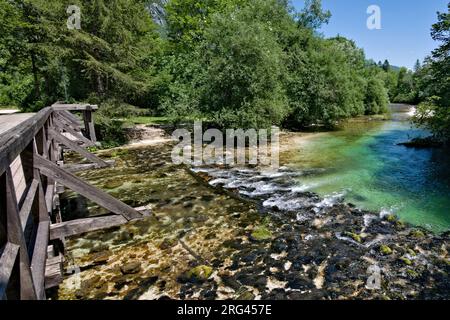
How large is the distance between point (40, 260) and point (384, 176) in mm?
13334

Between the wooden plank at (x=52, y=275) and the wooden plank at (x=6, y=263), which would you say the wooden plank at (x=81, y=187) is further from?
the wooden plank at (x=6, y=263)

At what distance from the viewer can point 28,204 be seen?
330cm

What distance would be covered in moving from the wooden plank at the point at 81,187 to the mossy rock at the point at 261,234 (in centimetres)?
358

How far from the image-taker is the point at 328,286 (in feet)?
17.7

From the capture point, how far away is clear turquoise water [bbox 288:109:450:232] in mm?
9102

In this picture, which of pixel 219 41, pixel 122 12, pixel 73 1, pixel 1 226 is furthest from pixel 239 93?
pixel 1 226

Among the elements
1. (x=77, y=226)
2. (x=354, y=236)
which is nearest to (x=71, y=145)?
(x=77, y=226)

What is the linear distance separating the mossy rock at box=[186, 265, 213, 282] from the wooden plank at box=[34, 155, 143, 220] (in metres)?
1.95

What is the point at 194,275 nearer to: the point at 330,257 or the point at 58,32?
the point at 330,257

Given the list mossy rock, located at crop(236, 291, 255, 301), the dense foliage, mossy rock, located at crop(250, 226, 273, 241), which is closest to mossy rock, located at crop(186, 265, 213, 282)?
mossy rock, located at crop(236, 291, 255, 301)

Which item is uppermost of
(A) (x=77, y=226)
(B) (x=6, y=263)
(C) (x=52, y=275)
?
(B) (x=6, y=263)

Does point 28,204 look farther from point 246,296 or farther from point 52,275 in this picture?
point 246,296

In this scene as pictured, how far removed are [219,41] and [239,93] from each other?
4.24 m

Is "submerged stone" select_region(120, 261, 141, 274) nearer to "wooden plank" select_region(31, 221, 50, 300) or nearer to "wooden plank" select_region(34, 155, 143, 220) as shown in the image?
"wooden plank" select_region(34, 155, 143, 220)
